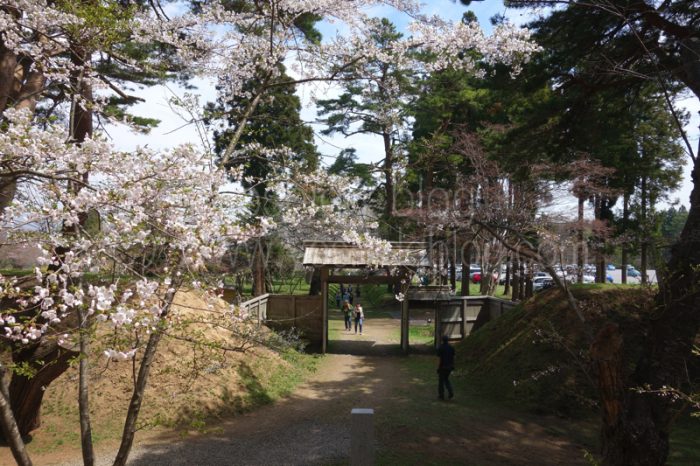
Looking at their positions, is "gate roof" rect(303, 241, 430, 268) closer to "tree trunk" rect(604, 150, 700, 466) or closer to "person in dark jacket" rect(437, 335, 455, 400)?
"person in dark jacket" rect(437, 335, 455, 400)

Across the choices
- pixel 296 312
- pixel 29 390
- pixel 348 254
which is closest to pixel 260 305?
pixel 296 312

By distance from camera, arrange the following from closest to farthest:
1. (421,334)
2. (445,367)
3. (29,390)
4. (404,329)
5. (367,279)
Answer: (29,390) → (445,367) → (367,279) → (404,329) → (421,334)

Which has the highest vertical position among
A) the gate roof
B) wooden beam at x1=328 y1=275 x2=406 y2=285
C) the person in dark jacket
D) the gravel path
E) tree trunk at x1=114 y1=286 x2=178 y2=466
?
the gate roof

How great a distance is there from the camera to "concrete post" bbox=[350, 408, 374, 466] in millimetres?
5312

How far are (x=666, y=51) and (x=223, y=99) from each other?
6.59m

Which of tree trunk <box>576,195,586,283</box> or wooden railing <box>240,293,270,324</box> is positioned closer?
wooden railing <box>240,293,270,324</box>

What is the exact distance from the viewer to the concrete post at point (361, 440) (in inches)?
209

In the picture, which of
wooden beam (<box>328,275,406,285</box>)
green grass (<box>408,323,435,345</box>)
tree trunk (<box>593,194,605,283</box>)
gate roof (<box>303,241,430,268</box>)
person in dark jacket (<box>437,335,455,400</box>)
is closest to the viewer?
person in dark jacket (<box>437,335,455,400</box>)

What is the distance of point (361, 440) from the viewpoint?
534 centimetres

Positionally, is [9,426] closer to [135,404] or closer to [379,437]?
[135,404]

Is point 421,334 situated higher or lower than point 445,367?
lower

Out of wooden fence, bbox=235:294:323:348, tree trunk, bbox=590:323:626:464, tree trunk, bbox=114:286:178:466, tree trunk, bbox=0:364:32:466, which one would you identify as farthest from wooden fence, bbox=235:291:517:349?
tree trunk, bbox=0:364:32:466

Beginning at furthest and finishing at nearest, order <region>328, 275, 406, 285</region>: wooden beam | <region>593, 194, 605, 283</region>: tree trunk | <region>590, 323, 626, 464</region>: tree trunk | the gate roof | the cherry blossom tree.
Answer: <region>593, 194, 605, 283</region>: tree trunk < <region>328, 275, 406, 285</region>: wooden beam < the gate roof < <region>590, 323, 626, 464</region>: tree trunk < the cherry blossom tree

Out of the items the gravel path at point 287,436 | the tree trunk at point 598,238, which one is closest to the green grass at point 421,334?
the gravel path at point 287,436
